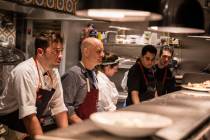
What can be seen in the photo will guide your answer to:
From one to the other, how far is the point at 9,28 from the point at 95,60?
2.21 meters

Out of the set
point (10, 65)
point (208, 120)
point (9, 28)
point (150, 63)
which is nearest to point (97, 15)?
point (208, 120)

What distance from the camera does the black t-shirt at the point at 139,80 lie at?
4.22 m

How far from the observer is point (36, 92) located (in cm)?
267

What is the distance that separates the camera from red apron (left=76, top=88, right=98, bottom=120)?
10.2 ft

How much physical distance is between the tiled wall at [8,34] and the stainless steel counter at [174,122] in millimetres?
2824

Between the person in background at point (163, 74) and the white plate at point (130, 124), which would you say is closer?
the white plate at point (130, 124)

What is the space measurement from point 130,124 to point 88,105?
1715 millimetres

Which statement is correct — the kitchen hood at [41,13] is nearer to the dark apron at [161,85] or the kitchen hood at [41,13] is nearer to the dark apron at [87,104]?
the dark apron at [87,104]

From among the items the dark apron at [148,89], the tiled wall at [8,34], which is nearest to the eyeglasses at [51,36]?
the dark apron at [148,89]

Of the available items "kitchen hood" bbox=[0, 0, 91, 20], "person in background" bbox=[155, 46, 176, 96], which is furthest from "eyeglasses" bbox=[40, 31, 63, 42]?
"person in background" bbox=[155, 46, 176, 96]

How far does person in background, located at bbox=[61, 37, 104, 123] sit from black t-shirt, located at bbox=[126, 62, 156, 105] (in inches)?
42.9

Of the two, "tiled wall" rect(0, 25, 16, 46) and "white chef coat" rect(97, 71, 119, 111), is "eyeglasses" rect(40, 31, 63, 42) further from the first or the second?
"tiled wall" rect(0, 25, 16, 46)

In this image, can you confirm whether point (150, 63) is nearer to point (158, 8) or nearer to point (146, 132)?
point (158, 8)

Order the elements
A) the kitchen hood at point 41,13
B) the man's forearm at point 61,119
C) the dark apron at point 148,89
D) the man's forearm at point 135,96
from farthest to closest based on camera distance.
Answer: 1. the dark apron at point 148,89
2. the man's forearm at point 135,96
3. the kitchen hood at point 41,13
4. the man's forearm at point 61,119
